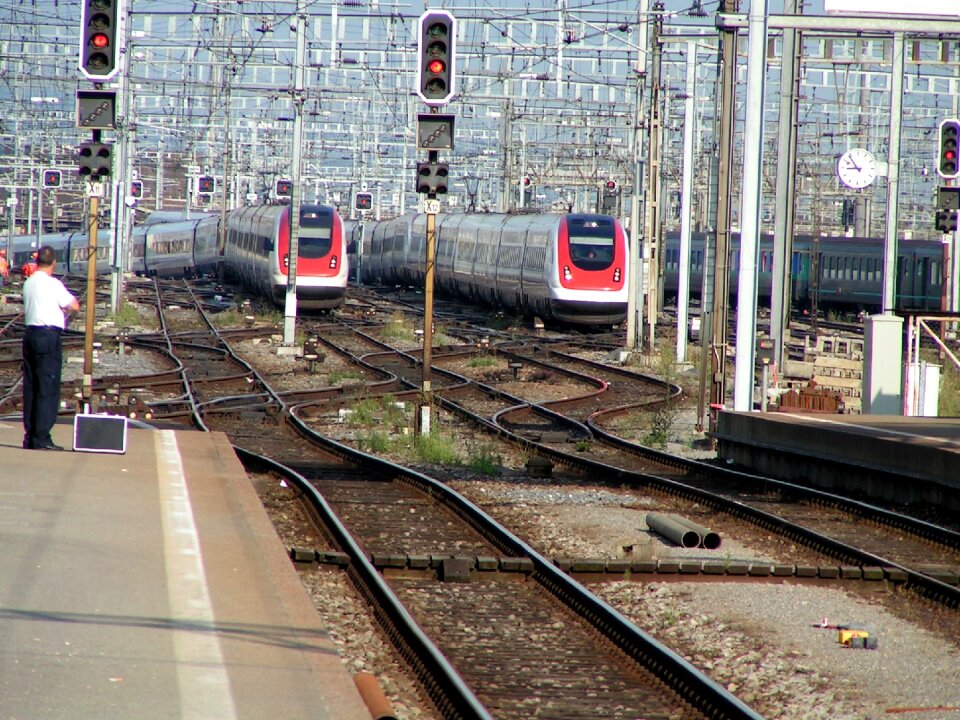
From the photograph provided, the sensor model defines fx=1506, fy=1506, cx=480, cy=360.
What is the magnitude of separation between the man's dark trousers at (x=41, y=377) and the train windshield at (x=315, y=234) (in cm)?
2644

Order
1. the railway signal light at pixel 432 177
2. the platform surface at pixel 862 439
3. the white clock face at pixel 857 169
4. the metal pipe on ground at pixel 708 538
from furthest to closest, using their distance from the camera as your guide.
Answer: the white clock face at pixel 857 169
the railway signal light at pixel 432 177
the platform surface at pixel 862 439
the metal pipe on ground at pixel 708 538

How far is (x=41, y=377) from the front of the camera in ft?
38.5

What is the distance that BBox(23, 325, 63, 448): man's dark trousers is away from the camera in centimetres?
1164

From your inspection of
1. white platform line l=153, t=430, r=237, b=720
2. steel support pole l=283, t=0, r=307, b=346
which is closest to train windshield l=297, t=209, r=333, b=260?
steel support pole l=283, t=0, r=307, b=346

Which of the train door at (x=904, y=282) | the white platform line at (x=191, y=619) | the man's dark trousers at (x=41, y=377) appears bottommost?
the white platform line at (x=191, y=619)

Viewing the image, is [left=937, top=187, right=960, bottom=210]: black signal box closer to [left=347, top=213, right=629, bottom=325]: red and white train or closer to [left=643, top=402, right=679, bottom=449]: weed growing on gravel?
[left=643, top=402, right=679, bottom=449]: weed growing on gravel

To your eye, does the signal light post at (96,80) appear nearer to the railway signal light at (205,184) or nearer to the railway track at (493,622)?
the railway track at (493,622)

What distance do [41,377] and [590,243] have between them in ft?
80.6

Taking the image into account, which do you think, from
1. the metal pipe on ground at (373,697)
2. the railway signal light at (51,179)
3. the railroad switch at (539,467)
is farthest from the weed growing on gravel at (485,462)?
the railway signal light at (51,179)

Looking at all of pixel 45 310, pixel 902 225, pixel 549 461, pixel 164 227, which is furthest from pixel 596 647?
pixel 902 225

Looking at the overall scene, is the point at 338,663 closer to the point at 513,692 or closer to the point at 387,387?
the point at 513,692

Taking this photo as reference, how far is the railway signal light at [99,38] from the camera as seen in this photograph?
13.9m

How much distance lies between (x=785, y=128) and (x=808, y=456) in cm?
948

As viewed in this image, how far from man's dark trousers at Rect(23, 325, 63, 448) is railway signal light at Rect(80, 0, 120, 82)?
329 centimetres
